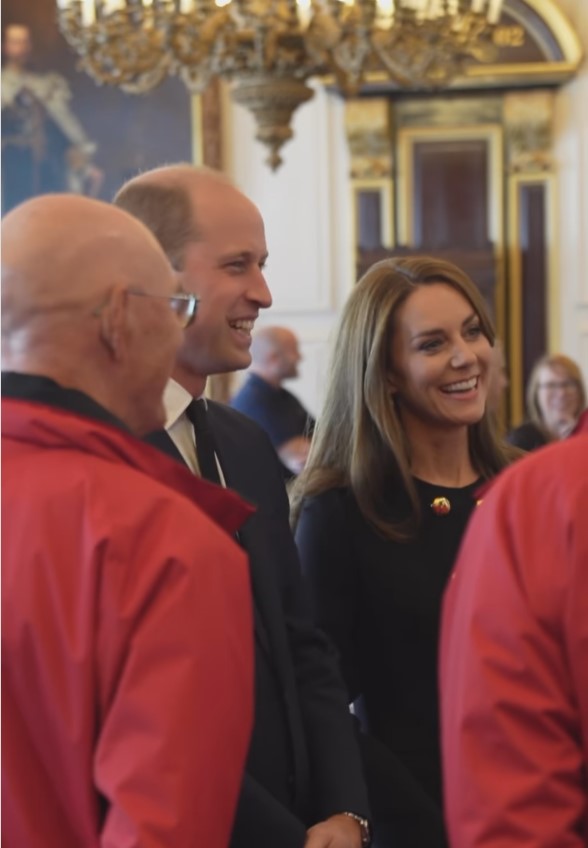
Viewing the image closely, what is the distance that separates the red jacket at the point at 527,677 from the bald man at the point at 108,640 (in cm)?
28

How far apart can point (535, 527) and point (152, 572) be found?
0.44m

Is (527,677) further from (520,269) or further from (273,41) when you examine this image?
(520,269)

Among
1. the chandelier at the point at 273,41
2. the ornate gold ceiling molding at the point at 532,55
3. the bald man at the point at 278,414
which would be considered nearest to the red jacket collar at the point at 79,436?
the chandelier at the point at 273,41

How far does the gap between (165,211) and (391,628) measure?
857 millimetres

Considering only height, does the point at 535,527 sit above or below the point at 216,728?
above

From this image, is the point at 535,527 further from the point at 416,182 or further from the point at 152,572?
the point at 416,182

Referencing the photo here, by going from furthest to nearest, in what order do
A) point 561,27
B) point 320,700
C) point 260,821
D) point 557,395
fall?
1. point 561,27
2. point 557,395
3. point 320,700
4. point 260,821

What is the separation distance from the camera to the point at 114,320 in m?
1.88

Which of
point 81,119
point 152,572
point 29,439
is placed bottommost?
point 152,572

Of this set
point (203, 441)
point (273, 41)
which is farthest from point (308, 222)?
point (203, 441)

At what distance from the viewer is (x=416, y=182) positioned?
9273 millimetres

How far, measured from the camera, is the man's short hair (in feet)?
8.32

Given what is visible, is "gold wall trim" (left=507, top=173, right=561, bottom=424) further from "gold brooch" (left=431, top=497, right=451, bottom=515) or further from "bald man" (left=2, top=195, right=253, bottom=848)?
"bald man" (left=2, top=195, right=253, bottom=848)

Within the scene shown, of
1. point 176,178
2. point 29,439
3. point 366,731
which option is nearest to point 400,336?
point 176,178
